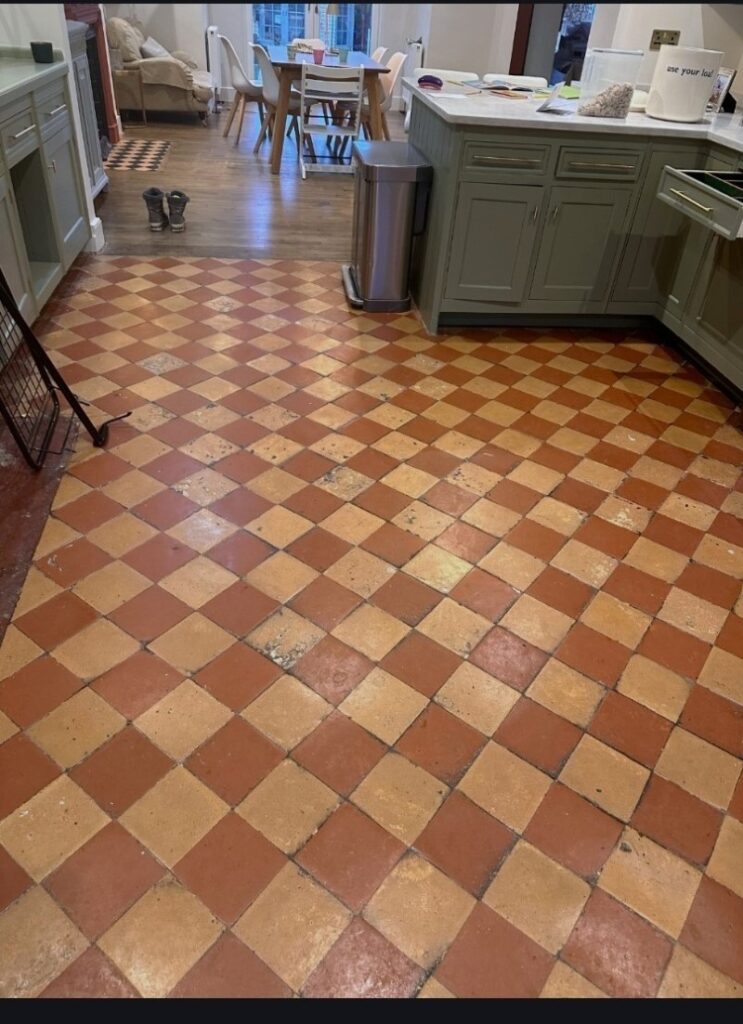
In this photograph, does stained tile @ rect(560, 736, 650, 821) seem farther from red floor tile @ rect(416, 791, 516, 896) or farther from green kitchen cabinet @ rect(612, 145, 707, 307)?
green kitchen cabinet @ rect(612, 145, 707, 307)

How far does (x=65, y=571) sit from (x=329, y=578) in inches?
28.7

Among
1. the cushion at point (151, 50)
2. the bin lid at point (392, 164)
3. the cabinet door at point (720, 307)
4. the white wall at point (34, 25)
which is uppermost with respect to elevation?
the white wall at point (34, 25)

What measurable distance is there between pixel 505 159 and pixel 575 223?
1.45ft

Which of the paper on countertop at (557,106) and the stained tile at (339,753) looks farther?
the paper on countertop at (557,106)

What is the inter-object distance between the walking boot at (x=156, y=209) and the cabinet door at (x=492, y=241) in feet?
6.94

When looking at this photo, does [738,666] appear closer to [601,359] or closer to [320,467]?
[320,467]

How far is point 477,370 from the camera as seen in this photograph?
3.16 m

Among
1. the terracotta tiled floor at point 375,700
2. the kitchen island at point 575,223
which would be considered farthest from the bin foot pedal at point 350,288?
the terracotta tiled floor at point 375,700

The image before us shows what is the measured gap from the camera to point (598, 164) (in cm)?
305

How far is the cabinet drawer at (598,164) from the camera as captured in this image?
3012 millimetres

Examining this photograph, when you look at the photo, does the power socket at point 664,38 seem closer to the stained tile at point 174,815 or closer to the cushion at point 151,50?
the stained tile at point 174,815

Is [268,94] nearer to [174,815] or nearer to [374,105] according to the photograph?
[374,105]

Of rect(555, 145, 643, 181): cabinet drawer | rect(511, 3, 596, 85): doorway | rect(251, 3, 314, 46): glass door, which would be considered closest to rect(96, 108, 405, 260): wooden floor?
rect(555, 145, 643, 181): cabinet drawer

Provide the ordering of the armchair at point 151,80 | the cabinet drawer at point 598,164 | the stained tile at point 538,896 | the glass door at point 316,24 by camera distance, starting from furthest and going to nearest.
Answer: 1. the glass door at point 316,24
2. the armchair at point 151,80
3. the cabinet drawer at point 598,164
4. the stained tile at point 538,896
